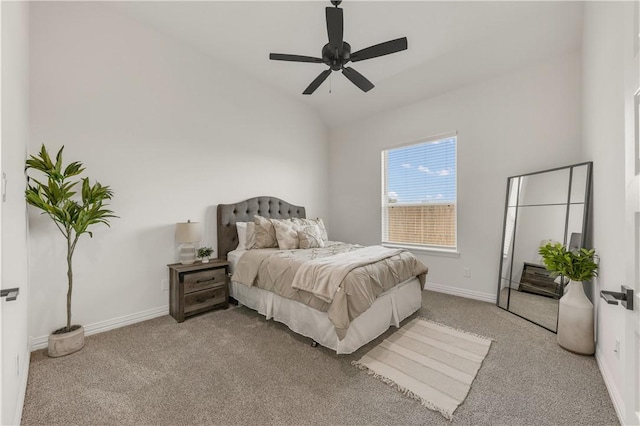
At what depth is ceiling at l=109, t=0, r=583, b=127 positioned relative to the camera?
2.56 m

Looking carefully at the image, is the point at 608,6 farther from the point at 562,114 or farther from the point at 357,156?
the point at 357,156

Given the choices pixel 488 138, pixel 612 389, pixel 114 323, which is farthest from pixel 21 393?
pixel 488 138

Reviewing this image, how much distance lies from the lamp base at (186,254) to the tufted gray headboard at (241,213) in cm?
44

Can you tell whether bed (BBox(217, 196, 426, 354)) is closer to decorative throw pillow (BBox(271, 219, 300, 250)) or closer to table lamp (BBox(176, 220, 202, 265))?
decorative throw pillow (BBox(271, 219, 300, 250))

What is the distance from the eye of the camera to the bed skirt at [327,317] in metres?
2.16

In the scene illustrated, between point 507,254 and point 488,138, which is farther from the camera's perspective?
point 488,138

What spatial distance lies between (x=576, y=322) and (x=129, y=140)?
4.60 metres

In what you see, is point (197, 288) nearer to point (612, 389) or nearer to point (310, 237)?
point (310, 237)

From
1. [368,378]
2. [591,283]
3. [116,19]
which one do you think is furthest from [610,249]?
[116,19]

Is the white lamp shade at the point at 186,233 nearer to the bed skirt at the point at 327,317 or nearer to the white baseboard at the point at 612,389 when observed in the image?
the bed skirt at the point at 327,317

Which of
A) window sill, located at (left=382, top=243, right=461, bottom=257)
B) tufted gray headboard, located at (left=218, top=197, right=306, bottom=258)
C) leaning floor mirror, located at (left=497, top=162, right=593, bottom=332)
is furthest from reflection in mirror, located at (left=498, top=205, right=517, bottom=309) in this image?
tufted gray headboard, located at (left=218, top=197, right=306, bottom=258)

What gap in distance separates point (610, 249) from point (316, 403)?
2338mm

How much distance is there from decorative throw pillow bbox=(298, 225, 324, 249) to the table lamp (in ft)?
4.12

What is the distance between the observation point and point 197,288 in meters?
2.90
